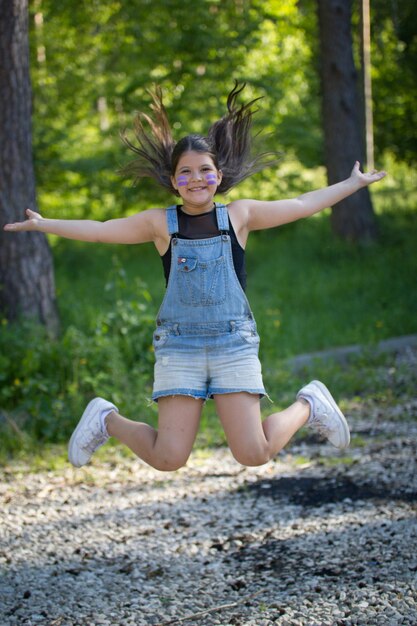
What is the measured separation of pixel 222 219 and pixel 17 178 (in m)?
3.67

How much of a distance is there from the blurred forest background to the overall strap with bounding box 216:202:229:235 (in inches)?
104

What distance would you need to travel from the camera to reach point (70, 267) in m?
12.9

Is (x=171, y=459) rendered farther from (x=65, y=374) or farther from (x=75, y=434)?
(x=65, y=374)

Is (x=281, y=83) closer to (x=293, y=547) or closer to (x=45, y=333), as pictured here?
(x=45, y=333)

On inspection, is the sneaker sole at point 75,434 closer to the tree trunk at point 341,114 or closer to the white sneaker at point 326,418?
the white sneaker at point 326,418

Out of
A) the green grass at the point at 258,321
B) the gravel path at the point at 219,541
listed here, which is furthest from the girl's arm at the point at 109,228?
the green grass at the point at 258,321

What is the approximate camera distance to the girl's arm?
3.77 m

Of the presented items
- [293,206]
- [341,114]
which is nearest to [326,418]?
[293,206]

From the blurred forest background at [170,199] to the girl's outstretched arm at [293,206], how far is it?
2.47 meters

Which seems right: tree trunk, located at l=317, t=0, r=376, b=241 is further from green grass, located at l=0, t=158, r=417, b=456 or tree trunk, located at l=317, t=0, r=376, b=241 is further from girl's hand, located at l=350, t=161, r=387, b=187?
girl's hand, located at l=350, t=161, r=387, b=187

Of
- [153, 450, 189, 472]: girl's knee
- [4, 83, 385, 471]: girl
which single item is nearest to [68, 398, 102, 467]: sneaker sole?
[4, 83, 385, 471]: girl

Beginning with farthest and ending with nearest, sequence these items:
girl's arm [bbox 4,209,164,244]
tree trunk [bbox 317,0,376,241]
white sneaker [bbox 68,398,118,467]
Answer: tree trunk [bbox 317,0,376,241], white sneaker [bbox 68,398,118,467], girl's arm [bbox 4,209,164,244]

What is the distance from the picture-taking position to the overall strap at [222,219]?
3.73 metres

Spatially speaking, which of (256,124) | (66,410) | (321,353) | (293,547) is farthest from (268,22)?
(293,547)
